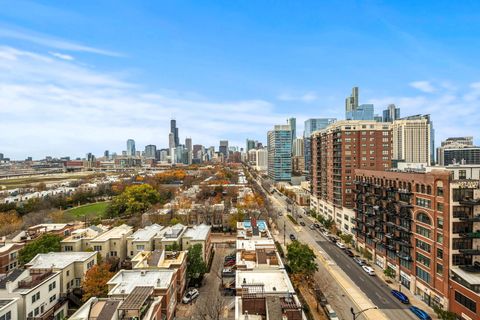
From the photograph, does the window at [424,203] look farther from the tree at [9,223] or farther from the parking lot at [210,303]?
the tree at [9,223]

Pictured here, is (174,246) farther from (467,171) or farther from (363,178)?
(467,171)

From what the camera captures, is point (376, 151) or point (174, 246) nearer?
point (174, 246)

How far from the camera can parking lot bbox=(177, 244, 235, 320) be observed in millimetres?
29422

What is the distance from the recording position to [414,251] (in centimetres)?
3481

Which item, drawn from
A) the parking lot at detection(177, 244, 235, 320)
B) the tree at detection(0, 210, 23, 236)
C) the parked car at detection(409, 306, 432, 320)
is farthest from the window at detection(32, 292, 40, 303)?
the parked car at detection(409, 306, 432, 320)

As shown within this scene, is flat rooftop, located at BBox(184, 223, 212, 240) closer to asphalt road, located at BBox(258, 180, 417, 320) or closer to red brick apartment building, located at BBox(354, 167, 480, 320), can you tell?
asphalt road, located at BBox(258, 180, 417, 320)

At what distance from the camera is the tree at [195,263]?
119 ft

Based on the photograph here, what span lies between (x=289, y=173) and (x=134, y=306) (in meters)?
137

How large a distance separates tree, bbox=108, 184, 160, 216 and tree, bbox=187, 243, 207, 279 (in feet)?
145

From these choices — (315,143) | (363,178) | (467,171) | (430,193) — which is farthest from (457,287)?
(315,143)

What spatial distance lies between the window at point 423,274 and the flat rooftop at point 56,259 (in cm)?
4076

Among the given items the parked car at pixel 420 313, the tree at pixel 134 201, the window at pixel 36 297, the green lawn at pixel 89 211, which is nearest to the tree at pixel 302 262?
the parked car at pixel 420 313

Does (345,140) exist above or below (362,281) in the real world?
above

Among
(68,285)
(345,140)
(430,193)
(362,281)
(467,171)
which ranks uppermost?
(345,140)
